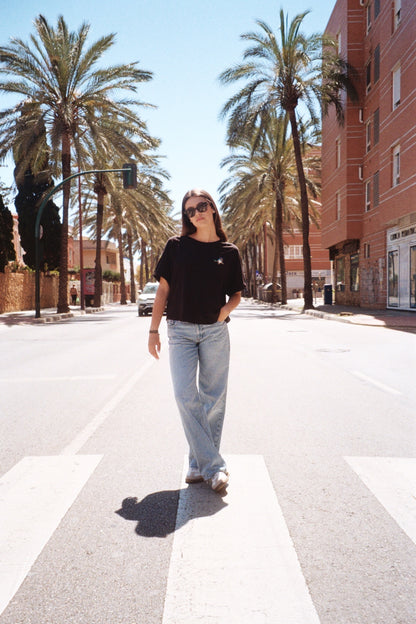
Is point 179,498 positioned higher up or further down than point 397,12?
further down

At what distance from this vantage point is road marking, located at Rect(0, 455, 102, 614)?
274cm

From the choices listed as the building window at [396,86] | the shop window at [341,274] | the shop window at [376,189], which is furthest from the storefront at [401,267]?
the shop window at [341,274]

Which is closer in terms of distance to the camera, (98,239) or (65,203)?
(65,203)

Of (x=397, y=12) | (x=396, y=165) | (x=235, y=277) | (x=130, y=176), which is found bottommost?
(x=235, y=277)

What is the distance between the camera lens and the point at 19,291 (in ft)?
111

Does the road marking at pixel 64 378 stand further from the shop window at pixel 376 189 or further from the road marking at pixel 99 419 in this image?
the shop window at pixel 376 189

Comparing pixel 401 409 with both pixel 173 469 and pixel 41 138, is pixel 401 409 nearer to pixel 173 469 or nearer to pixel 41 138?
pixel 173 469

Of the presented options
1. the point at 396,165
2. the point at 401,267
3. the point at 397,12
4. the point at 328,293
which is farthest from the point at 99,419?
the point at 328,293

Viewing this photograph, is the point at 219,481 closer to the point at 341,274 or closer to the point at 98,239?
the point at 341,274

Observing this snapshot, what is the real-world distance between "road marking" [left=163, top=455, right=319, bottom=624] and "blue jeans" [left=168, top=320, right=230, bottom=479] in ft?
0.74

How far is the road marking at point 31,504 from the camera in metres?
2.74

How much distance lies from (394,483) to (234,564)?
5.18 feet

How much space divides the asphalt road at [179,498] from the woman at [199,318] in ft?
1.05

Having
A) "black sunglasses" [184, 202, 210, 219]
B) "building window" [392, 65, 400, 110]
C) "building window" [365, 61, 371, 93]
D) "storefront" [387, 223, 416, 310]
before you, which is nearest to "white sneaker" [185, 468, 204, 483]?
"black sunglasses" [184, 202, 210, 219]
